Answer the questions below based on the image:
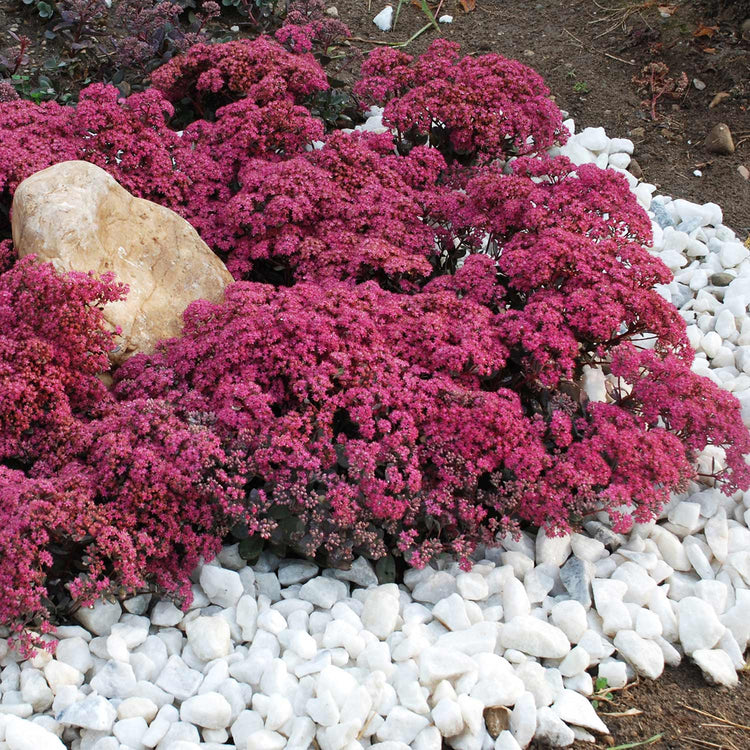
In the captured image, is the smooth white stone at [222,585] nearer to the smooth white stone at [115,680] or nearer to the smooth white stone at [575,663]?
the smooth white stone at [115,680]

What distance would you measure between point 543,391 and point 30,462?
5.99 ft

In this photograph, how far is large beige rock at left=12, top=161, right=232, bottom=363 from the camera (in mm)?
3365

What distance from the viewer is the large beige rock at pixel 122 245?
3365 millimetres

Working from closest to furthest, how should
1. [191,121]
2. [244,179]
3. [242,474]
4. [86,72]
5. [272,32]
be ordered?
[242,474] < [244,179] < [191,121] < [86,72] < [272,32]

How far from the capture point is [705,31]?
18.7 feet

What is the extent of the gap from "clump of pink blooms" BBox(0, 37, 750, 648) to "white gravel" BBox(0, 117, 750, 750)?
14cm

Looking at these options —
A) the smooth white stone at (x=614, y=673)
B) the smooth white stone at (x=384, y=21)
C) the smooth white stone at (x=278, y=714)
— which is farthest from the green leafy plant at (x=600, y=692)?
the smooth white stone at (x=384, y=21)

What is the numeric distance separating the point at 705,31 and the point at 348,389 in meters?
4.24

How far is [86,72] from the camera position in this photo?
5.30 metres

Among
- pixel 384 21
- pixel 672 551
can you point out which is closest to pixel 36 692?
pixel 672 551

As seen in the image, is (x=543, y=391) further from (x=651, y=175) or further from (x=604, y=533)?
(x=651, y=175)

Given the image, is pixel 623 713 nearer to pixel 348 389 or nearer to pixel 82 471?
pixel 348 389

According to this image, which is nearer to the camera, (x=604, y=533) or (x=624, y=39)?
(x=604, y=533)

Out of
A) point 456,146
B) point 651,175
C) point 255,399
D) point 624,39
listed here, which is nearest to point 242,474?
point 255,399
